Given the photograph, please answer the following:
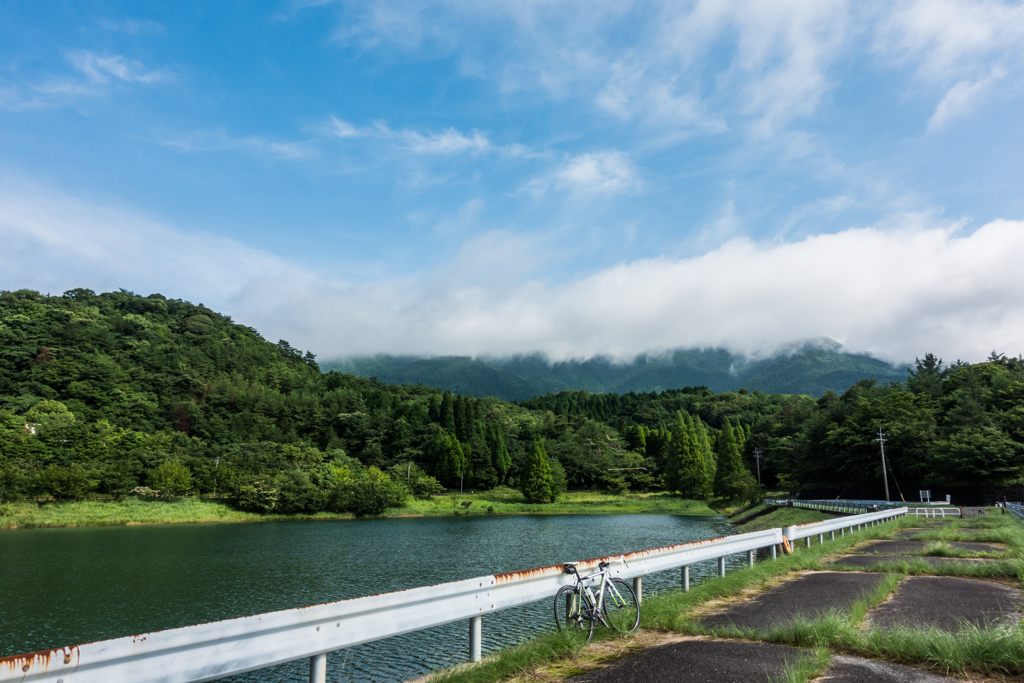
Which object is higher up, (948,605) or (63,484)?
(948,605)

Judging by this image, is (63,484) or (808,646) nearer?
(808,646)

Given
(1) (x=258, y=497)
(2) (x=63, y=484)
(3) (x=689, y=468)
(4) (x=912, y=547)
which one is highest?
(4) (x=912, y=547)

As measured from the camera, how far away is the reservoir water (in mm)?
12998

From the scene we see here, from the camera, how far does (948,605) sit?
24.8 feet

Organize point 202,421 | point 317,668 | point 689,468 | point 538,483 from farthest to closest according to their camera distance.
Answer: point 689,468
point 202,421
point 538,483
point 317,668

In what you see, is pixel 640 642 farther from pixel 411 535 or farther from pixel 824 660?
pixel 411 535

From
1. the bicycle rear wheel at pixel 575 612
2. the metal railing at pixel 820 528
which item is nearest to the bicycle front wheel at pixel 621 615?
the bicycle rear wheel at pixel 575 612

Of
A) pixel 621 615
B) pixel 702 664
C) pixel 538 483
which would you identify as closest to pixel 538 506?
pixel 538 483

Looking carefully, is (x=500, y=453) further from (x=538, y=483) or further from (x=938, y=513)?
(x=938, y=513)

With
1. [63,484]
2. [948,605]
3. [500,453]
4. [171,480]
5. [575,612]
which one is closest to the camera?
[575,612]

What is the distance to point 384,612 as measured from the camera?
4.93m

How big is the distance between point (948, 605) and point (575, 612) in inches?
207

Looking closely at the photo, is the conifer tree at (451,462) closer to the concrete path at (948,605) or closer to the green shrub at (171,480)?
the green shrub at (171,480)

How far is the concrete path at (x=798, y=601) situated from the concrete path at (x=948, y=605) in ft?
1.45
